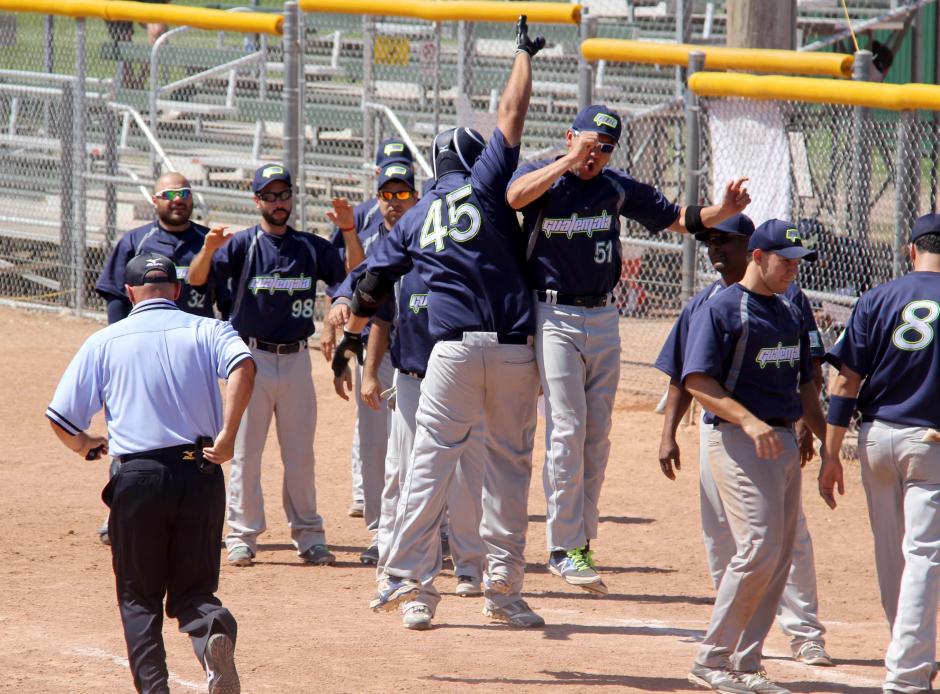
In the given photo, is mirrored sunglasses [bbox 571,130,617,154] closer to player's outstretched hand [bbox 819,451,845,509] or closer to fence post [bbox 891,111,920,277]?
player's outstretched hand [bbox 819,451,845,509]

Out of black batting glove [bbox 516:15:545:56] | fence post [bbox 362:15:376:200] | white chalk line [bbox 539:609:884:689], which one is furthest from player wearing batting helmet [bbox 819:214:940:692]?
fence post [bbox 362:15:376:200]

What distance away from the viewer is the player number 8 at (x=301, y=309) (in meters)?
8.21

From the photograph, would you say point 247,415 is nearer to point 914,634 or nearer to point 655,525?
point 655,525

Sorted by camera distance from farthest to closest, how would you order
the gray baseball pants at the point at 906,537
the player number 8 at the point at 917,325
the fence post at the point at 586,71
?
the fence post at the point at 586,71 → the player number 8 at the point at 917,325 → the gray baseball pants at the point at 906,537

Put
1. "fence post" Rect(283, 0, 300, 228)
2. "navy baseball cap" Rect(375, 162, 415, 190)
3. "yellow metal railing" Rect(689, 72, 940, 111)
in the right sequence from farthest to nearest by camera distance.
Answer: "fence post" Rect(283, 0, 300, 228)
"yellow metal railing" Rect(689, 72, 940, 111)
"navy baseball cap" Rect(375, 162, 415, 190)

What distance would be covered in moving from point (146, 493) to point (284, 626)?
1.75 metres

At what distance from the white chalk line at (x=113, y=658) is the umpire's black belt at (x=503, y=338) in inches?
73.5

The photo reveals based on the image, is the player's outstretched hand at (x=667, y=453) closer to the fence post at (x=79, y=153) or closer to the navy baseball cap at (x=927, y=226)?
the navy baseball cap at (x=927, y=226)

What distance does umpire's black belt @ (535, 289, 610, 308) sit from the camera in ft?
22.2

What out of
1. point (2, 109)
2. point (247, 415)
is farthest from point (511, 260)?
point (2, 109)

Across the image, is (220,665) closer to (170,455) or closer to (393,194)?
(170,455)

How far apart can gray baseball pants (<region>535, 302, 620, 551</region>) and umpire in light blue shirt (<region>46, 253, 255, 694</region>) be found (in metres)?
1.70

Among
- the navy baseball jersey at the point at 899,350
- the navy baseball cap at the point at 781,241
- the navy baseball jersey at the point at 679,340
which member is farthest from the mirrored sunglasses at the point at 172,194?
the navy baseball jersey at the point at 899,350

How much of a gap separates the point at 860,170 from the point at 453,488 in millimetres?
5052
